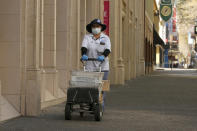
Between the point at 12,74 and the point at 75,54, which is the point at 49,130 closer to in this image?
the point at 12,74

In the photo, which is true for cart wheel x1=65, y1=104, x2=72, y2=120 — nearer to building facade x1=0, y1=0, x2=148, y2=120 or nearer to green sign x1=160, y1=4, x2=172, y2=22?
building facade x1=0, y1=0, x2=148, y2=120

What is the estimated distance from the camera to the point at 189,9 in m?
87.3

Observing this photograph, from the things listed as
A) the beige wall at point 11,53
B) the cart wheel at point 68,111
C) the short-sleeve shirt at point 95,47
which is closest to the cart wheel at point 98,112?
the cart wheel at point 68,111

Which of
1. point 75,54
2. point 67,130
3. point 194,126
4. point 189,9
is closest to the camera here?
point 67,130

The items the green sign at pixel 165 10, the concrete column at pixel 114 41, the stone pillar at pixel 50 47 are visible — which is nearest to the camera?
the stone pillar at pixel 50 47

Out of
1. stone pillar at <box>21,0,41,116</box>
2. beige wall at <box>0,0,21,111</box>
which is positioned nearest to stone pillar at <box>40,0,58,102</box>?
stone pillar at <box>21,0,41,116</box>

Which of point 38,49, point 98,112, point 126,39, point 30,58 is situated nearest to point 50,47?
point 38,49

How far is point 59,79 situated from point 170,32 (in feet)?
366

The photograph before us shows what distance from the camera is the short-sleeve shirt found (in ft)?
37.0

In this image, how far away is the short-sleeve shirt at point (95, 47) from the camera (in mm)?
11289

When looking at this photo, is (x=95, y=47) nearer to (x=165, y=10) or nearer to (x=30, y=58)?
(x=30, y=58)

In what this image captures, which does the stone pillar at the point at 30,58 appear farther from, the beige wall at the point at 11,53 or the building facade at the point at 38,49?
the beige wall at the point at 11,53

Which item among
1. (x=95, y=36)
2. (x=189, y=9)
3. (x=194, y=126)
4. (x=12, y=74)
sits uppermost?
(x=189, y=9)

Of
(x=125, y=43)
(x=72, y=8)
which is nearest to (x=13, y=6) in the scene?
(x=72, y=8)
